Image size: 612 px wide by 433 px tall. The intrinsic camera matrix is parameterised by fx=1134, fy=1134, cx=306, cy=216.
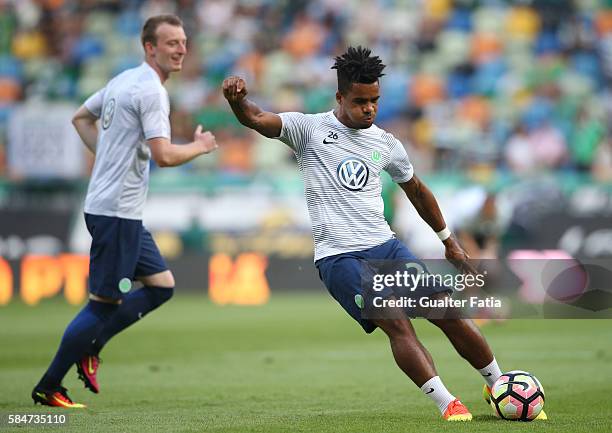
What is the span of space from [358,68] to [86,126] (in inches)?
113

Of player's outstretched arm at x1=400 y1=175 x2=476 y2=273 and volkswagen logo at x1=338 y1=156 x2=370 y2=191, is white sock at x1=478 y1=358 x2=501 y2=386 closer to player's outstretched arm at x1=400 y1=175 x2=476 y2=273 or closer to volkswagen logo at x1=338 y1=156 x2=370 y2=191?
player's outstretched arm at x1=400 y1=175 x2=476 y2=273

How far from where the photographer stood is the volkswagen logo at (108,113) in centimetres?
872

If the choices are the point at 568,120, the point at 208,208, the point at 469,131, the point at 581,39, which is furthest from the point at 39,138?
the point at 581,39

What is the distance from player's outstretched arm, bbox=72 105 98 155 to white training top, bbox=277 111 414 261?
2.30m

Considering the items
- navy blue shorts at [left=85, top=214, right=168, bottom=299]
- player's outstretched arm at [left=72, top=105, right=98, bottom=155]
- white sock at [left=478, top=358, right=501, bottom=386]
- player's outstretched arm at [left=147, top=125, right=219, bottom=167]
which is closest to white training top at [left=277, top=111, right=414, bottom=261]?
player's outstretched arm at [left=147, top=125, right=219, bottom=167]

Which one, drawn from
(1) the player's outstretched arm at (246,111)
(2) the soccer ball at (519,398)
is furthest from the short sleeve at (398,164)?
(2) the soccer ball at (519,398)

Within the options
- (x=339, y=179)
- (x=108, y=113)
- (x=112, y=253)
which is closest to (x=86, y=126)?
(x=108, y=113)

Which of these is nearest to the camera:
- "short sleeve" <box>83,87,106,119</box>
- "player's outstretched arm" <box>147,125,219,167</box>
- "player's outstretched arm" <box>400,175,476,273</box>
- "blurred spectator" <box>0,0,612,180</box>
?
"player's outstretched arm" <box>400,175,476,273</box>

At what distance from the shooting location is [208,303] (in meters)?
20.0

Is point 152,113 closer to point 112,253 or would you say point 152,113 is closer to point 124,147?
point 124,147

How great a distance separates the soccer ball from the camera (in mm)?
7332

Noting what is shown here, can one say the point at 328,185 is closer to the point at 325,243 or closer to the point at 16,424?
the point at 325,243

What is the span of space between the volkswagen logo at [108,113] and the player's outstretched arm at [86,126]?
1.46 ft

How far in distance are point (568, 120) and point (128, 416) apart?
17.4m
